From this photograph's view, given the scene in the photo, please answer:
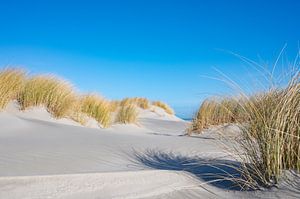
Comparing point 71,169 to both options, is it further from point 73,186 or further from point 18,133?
point 18,133

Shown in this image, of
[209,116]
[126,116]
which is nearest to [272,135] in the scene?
[209,116]

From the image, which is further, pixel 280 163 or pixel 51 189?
pixel 280 163

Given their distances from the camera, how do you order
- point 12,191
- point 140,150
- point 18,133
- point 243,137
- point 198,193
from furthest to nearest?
point 18,133
point 140,150
point 243,137
point 198,193
point 12,191

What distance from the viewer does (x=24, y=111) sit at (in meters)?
6.48

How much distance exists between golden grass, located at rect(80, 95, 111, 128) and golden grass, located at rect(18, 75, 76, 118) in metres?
0.83

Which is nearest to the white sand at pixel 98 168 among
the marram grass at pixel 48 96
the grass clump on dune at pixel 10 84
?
the grass clump on dune at pixel 10 84

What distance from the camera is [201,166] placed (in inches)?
136

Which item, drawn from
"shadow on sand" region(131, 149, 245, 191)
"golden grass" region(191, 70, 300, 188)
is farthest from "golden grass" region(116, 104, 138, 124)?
"golden grass" region(191, 70, 300, 188)

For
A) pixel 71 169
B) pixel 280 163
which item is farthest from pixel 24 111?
pixel 280 163

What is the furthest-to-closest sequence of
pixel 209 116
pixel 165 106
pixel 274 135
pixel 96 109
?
pixel 165 106 < pixel 96 109 < pixel 209 116 < pixel 274 135

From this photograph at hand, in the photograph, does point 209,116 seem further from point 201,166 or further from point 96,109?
point 201,166

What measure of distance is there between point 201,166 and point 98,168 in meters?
0.93

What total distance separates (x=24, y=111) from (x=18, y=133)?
2.10 meters

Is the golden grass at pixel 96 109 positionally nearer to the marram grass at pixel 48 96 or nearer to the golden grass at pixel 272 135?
the marram grass at pixel 48 96
